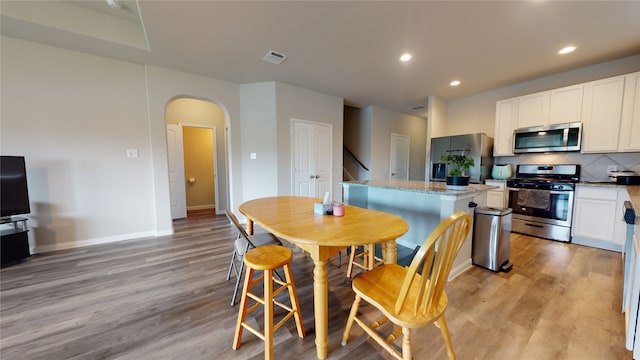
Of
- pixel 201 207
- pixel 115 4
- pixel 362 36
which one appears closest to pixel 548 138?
pixel 362 36

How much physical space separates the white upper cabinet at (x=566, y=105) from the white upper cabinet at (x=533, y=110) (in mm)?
65

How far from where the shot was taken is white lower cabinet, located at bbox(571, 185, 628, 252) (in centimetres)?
275

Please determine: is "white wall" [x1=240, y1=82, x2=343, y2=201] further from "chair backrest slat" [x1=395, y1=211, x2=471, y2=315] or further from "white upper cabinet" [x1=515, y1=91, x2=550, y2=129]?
"white upper cabinet" [x1=515, y1=91, x2=550, y2=129]

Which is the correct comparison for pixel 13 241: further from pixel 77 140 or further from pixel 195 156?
pixel 195 156

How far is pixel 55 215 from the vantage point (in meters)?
2.88

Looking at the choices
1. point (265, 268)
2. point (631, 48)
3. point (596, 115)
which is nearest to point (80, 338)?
point (265, 268)

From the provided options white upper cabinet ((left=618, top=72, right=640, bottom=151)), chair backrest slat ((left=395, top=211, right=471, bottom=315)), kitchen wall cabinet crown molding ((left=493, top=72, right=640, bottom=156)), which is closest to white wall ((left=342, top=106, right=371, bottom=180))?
kitchen wall cabinet crown molding ((left=493, top=72, right=640, bottom=156))

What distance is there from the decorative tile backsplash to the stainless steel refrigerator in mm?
583

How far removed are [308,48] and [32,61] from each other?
11.2ft

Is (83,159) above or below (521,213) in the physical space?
above

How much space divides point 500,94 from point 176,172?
268 inches

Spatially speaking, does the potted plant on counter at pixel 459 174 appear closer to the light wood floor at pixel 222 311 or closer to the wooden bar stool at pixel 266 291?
the light wood floor at pixel 222 311

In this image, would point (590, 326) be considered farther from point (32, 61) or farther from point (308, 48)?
point (32, 61)

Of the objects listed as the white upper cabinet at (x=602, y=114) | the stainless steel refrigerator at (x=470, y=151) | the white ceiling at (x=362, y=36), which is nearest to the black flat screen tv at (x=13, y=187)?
the white ceiling at (x=362, y=36)
